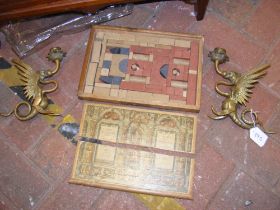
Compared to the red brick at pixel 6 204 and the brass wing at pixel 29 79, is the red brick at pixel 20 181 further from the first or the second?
the brass wing at pixel 29 79

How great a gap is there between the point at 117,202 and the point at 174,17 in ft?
3.30

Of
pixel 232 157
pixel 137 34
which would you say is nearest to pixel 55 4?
pixel 137 34

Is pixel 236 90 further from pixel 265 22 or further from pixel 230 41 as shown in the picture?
pixel 265 22

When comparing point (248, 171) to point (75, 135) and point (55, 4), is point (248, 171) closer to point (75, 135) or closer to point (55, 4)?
point (75, 135)

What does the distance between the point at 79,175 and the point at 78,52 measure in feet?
2.13

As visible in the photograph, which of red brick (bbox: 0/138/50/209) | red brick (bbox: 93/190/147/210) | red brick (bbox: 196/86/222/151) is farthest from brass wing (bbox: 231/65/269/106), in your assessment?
red brick (bbox: 0/138/50/209)

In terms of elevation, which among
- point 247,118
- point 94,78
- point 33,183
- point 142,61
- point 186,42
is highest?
point 186,42

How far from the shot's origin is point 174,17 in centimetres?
186

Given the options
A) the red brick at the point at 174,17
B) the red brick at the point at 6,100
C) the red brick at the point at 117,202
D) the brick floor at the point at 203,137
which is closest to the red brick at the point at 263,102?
the brick floor at the point at 203,137

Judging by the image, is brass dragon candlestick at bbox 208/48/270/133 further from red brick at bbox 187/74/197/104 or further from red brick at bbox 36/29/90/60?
red brick at bbox 36/29/90/60

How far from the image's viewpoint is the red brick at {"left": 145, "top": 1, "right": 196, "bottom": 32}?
1843mm

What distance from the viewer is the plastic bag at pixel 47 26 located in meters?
1.83

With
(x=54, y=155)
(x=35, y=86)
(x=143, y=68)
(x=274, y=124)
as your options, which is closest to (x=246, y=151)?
(x=274, y=124)

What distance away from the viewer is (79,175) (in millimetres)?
1605
